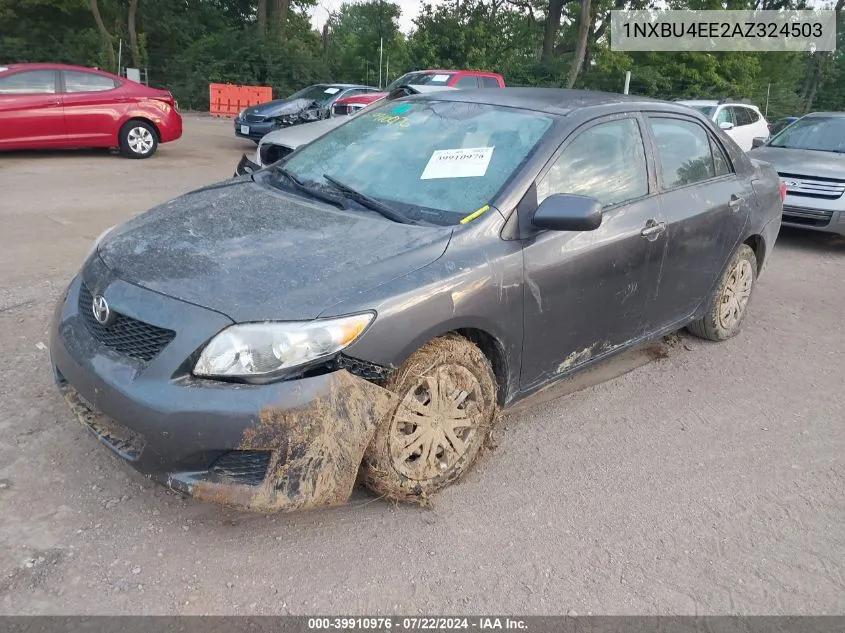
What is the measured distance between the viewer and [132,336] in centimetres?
268

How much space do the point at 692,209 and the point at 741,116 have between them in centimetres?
1172

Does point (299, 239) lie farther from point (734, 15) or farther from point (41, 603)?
point (734, 15)

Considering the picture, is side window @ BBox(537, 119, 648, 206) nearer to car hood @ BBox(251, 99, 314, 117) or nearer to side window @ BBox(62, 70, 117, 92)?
side window @ BBox(62, 70, 117, 92)

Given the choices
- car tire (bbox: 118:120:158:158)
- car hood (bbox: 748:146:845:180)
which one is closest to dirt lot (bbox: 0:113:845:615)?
car hood (bbox: 748:146:845:180)

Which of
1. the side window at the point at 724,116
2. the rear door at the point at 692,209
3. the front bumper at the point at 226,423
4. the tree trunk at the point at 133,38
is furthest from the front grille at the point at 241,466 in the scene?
the tree trunk at the point at 133,38

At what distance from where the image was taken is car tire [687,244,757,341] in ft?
16.0

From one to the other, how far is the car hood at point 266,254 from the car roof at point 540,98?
1.12 metres

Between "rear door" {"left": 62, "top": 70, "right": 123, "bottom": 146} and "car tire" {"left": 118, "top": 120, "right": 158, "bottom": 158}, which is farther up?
"rear door" {"left": 62, "top": 70, "right": 123, "bottom": 146}

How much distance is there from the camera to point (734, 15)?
31.9 metres

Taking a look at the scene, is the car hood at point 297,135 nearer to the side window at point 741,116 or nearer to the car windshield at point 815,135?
the car windshield at point 815,135

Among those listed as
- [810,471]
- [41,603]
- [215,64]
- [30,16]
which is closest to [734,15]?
[215,64]

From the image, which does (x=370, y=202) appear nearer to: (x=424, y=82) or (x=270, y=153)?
(x=270, y=153)

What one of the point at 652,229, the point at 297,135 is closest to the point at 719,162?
the point at 652,229

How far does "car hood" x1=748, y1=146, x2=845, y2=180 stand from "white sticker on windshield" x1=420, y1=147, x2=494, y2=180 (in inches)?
245
